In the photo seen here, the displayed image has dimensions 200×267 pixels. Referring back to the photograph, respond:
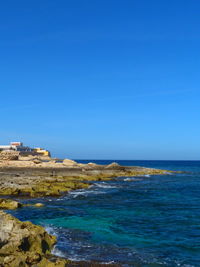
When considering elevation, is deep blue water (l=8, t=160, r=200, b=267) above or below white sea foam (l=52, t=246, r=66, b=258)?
below

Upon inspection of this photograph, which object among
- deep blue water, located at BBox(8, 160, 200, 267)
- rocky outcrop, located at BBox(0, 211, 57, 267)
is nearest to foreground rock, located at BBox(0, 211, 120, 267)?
rocky outcrop, located at BBox(0, 211, 57, 267)

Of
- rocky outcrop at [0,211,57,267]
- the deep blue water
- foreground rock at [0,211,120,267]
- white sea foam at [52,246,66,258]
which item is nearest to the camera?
rocky outcrop at [0,211,57,267]

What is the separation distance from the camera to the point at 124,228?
72.3 feet

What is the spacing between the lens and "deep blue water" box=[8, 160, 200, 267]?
16125 millimetres

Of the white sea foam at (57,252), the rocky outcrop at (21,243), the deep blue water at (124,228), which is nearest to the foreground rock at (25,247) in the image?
the rocky outcrop at (21,243)

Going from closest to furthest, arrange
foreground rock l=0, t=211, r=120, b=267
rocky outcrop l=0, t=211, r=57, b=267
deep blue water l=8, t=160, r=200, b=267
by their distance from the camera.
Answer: rocky outcrop l=0, t=211, r=57, b=267
foreground rock l=0, t=211, r=120, b=267
deep blue water l=8, t=160, r=200, b=267

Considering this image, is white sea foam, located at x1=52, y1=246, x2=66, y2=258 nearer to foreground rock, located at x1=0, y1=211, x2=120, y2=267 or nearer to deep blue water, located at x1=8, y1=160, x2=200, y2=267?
deep blue water, located at x1=8, y1=160, x2=200, y2=267

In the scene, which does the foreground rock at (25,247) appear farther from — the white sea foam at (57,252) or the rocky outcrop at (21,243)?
the white sea foam at (57,252)

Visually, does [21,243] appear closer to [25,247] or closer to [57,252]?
[25,247]

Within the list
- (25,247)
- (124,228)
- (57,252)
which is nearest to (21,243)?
(25,247)

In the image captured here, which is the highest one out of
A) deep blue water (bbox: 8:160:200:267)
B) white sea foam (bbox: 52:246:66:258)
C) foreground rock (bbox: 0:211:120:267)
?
foreground rock (bbox: 0:211:120:267)

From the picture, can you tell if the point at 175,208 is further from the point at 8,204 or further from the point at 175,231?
the point at 8,204

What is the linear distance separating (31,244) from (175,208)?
19.6 m

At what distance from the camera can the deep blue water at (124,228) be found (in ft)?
52.9
